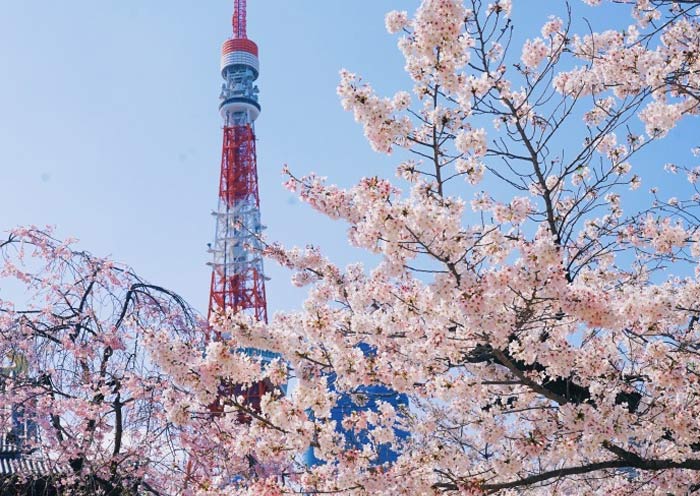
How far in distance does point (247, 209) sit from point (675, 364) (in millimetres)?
30100

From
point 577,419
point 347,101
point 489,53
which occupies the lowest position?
point 577,419

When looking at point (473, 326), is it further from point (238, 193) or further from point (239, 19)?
point (239, 19)

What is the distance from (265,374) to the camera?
14.8 feet

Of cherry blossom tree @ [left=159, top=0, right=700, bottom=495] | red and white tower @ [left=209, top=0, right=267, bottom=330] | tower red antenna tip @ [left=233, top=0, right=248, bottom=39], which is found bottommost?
cherry blossom tree @ [left=159, top=0, right=700, bottom=495]

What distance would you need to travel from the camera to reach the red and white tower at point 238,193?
33.2m

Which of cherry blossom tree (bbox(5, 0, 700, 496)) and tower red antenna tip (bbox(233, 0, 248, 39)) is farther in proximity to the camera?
tower red antenna tip (bbox(233, 0, 248, 39))

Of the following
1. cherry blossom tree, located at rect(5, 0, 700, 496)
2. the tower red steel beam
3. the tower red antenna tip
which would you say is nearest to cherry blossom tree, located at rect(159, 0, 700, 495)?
cherry blossom tree, located at rect(5, 0, 700, 496)

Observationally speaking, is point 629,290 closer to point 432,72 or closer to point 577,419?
point 577,419

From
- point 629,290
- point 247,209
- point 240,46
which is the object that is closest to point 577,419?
point 629,290

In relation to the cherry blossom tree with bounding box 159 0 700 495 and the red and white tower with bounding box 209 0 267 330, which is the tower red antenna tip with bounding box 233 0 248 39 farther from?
the cherry blossom tree with bounding box 159 0 700 495

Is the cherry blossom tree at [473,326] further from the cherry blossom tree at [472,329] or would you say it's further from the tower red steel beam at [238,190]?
the tower red steel beam at [238,190]

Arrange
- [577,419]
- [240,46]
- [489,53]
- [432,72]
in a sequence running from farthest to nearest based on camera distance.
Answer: [240,46] → [489,53] → [432,72] → [577,419]

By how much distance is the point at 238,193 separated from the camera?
34094 millimetres

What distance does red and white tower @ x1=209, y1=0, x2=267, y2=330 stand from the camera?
3319 centimetres
